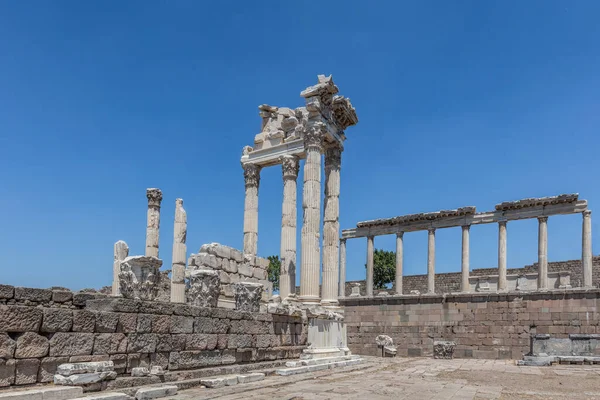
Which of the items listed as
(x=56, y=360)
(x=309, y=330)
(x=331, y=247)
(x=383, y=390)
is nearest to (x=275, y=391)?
(x=383, y=390)

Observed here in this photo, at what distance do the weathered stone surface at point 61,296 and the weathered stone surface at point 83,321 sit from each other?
35cm

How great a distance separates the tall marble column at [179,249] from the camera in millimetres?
19969

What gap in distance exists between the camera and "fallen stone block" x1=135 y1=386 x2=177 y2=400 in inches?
304

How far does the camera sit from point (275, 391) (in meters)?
9.02

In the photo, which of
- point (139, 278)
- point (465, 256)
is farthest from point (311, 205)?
point (465, 256)

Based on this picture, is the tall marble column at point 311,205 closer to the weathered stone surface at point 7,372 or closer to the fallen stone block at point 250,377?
the fallen stone block at point 250,377

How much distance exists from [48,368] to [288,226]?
47.7 feet

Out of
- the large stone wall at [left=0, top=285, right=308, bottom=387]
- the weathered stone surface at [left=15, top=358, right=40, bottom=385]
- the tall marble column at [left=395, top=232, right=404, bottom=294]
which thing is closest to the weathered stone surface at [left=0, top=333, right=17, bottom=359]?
the large stone wall at [left=0, top=285, right=308, bottom=387]

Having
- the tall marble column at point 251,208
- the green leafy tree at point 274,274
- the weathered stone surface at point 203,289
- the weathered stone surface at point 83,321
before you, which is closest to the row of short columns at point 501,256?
the tall marble column at point 251,208

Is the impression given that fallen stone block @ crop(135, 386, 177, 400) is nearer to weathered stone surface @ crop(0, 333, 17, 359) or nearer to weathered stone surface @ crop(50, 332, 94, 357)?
weathered stone surface @ crop(50, 332, 94, 357)

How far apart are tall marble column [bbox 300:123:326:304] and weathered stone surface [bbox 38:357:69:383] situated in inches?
449

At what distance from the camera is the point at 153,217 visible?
2303cm

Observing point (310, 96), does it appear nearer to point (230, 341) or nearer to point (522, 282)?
point (230, 341)

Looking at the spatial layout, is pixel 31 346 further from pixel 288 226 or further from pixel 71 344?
pixel 288 226
